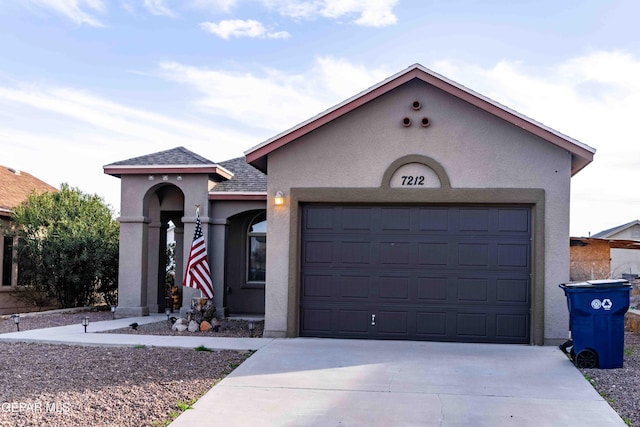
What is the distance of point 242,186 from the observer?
15695mm

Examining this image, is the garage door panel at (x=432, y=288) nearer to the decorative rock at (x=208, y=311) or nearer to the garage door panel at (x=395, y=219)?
the garage door panel at (x=395, y=219)

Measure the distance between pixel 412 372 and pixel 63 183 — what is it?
13.3 m

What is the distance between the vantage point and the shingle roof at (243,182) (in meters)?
15.5

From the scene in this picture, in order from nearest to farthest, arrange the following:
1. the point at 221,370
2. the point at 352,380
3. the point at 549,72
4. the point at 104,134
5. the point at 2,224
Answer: the point at 352,380, the point at 221,370, the point at 549,72, the point at 2,224, the point at 104,134

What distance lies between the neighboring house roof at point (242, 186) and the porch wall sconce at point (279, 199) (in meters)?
3.48

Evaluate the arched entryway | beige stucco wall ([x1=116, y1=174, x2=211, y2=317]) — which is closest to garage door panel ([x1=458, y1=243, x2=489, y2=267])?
beige stucco wall ([x1=116, y1=174, x2=211, y2=317])

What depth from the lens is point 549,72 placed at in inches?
583

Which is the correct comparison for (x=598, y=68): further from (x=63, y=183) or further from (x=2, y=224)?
(x=2, y=224)

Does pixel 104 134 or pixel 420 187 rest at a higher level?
pixel 104 134

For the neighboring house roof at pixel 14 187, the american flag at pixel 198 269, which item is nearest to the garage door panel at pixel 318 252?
the american flag at pixel 198 269

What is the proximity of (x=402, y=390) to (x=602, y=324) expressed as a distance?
333 centimetres

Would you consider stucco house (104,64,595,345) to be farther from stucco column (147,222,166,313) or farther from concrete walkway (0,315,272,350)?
stucco column (147,222,166,313)

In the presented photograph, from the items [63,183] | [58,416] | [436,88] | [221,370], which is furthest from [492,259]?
[63,183]

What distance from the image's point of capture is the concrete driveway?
674cm
